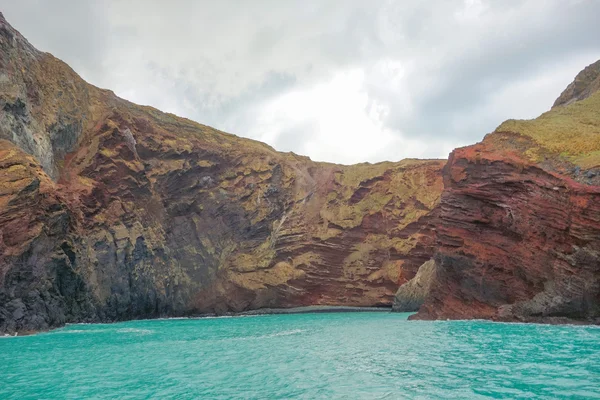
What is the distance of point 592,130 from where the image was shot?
4172 cm

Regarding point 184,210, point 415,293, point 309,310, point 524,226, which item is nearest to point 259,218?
point 184,210

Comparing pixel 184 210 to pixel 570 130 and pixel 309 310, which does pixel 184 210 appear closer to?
pixel 309 310

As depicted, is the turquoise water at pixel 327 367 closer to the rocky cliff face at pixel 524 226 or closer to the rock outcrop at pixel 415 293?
the rocky cliff face at pixel 524 226

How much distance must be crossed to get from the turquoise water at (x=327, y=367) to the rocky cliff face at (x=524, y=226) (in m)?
5.21

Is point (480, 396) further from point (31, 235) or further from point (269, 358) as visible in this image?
point (31, 235)

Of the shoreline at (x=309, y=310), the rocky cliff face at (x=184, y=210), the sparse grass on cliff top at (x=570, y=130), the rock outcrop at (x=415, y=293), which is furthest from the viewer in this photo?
the shoreline at (x=309, y=310)

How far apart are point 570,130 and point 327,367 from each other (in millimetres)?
35087

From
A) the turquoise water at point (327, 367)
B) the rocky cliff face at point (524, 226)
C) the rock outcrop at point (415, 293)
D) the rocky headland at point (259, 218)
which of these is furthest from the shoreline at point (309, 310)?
the turquoise water at point (327, 367)

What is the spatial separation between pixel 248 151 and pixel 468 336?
6064 cm

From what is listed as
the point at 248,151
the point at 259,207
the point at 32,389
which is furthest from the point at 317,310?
the point at 32,389

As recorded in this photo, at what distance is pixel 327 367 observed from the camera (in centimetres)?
1806

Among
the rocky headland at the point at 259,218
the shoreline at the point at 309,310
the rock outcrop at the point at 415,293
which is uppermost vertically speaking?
the rocky headland at the point at 259,218

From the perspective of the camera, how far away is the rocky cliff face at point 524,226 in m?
31.8

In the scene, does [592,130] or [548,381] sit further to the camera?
[592,130]
